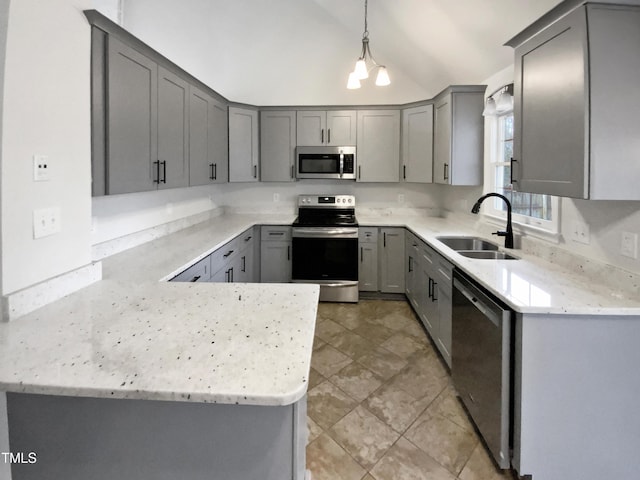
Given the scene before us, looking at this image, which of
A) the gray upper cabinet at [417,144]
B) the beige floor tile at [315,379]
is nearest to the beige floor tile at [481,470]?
the beige floor tile at [315,379]

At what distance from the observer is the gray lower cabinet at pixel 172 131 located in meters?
2.62

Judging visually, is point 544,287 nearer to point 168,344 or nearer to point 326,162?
point 168,344

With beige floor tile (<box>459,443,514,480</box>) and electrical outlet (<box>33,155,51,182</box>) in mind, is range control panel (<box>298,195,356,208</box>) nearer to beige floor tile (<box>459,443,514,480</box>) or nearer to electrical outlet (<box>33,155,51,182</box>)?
beige floor tile (<box>459,443,514,480</box>)

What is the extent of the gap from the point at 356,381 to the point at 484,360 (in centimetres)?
102

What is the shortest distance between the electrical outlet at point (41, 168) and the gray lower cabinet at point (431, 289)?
2.29 meters

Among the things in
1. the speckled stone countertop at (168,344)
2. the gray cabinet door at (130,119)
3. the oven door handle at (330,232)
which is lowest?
the speckled stone countertop at (168,344)

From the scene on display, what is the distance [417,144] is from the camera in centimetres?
432

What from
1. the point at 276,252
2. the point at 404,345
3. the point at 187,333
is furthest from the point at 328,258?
the point at 187,333

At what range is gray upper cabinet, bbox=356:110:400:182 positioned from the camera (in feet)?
14.9

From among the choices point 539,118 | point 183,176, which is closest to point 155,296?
point 183,176

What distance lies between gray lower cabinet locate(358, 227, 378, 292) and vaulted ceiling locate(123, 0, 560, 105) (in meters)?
1.67

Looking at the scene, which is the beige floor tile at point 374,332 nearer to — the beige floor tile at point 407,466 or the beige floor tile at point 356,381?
the beige floor tile at point 356,381

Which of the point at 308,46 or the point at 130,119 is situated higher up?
the point at 308,46

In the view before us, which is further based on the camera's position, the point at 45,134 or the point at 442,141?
the point at 442,141
